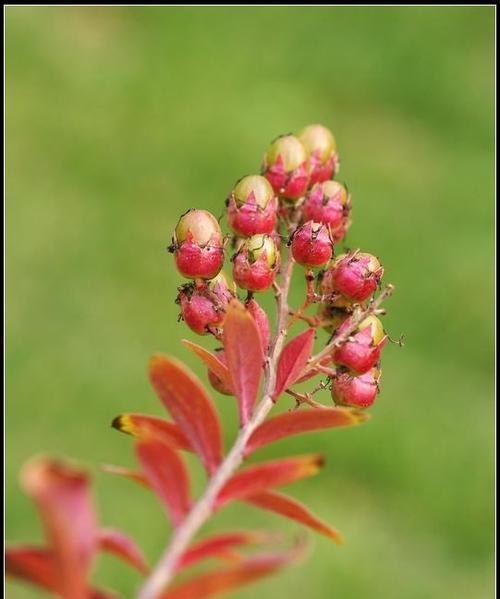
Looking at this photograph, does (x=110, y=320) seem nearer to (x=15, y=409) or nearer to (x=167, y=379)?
(x=15, y=409)

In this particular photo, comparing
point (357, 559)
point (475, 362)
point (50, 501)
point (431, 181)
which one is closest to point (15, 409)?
point (357, 559)

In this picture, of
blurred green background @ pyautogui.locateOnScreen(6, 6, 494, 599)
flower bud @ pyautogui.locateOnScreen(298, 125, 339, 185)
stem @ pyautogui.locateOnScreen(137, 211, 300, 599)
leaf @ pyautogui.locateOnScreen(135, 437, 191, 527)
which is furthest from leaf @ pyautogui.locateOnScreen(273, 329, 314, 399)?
blurred green background @ pyautogui.locateOnScreen(6, 6, 494, 599)

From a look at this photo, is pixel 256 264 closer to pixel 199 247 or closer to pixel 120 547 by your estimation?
pixel 199 247

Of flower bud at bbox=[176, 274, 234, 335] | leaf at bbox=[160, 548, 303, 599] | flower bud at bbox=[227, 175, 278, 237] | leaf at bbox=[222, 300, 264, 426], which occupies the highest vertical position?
flower bud at bbox=[227, 175, 278, 237]

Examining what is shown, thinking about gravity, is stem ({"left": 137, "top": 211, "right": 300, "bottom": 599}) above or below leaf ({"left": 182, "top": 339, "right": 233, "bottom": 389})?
below

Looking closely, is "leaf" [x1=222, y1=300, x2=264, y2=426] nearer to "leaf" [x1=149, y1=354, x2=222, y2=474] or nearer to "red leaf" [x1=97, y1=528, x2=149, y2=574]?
"leaf" [x1=149, y1=354, x2=222, y2=474]

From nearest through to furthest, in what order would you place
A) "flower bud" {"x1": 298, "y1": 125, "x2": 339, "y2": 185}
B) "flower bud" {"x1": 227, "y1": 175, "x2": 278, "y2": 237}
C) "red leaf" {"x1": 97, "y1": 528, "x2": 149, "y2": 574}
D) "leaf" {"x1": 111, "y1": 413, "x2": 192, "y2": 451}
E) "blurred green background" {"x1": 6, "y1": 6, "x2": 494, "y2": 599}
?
"red leaf" {"x1": 97, "y1": 528, "x2": 149, "y2": 574}
"leaf" {"x1": 111, "y1": 413, "x2": 192, "y2": 451}
"flower bud" {"x1": 227, "y1": 175, "x2": 278, "y2": 237}
"flower bud" {"x1": 298, "y1": 125, "x2": 339, "y2": 185}
"blurred green background" {"x1": 6, "y1": 6, "x2": 494, "y2": 599}

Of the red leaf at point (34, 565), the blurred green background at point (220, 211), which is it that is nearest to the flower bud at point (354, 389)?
the red leaf at point (34, 565)
